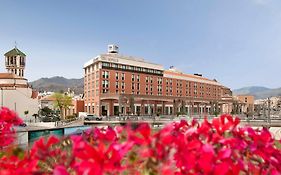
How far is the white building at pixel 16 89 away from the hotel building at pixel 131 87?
14178mm

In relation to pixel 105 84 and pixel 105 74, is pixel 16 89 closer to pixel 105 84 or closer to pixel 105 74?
pixel 105 84

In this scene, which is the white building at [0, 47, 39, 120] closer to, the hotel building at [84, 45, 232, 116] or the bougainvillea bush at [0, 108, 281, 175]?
the hotel building at [84, 45, 232, 116]

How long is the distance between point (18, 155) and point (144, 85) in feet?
256

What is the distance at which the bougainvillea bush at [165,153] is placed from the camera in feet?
4.40

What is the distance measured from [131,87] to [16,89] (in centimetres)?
2699

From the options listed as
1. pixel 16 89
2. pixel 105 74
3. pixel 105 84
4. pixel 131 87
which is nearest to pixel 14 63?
pixel 16 89

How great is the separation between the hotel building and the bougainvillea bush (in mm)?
58044

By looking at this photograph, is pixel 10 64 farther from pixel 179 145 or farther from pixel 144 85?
pixel 179 145

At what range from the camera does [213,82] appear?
105875 millimetres

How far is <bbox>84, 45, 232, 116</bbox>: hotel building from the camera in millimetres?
69000

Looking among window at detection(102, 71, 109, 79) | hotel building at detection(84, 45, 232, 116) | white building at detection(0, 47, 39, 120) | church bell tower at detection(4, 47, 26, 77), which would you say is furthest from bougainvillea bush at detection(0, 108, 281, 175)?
church bell tower at detection(4, 47, 26, 77)

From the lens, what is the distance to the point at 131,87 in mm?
76250

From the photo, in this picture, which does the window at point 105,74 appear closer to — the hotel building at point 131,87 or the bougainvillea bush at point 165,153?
the hotel building at point 131,87

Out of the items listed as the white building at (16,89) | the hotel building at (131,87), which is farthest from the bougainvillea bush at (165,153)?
the white building at (16,89)
